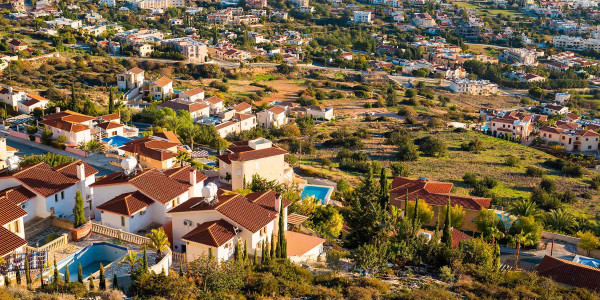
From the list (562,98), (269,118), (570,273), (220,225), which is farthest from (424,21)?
(220,225)

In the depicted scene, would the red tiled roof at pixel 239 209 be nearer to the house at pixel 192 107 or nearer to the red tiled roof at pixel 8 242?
the red tiled roof at pixel 8 242

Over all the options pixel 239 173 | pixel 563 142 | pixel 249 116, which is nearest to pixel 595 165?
pixel 563 142

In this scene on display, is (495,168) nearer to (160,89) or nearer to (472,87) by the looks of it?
(160,89)

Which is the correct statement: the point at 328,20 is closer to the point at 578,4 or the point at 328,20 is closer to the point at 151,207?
the point at 578,4

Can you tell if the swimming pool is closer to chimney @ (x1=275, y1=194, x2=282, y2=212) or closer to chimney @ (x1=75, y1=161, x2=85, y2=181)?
chimney @ (x1=275, y1=194, x2=282, y2=212)

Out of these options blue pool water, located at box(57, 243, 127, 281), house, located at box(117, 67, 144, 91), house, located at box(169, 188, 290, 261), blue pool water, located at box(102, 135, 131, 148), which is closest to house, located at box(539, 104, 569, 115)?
house, located at box(117, 67, 144, 91)

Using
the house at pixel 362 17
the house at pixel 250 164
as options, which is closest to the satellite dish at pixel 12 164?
the house at pixel 250 164
